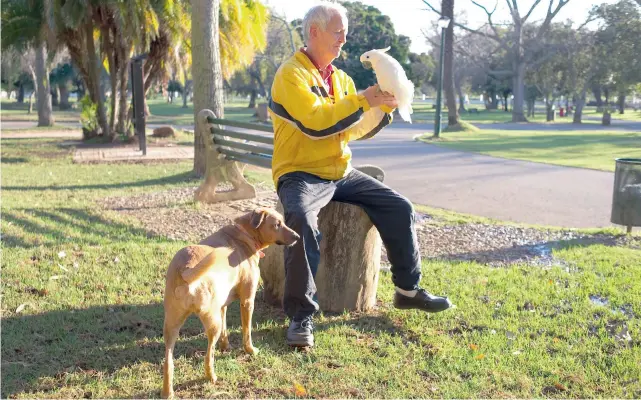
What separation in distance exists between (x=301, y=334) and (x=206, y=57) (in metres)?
7.43

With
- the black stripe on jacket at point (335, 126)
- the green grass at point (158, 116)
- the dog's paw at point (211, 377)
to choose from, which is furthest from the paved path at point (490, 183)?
the green grass at point (158, 116)

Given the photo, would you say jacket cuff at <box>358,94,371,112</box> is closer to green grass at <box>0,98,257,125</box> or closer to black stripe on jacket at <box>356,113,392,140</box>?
black stripe on jacket at <box>356,113,392,140</box>

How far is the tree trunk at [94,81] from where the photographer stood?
59.9 feet

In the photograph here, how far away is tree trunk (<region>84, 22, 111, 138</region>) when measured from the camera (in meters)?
18.3

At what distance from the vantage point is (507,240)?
7.17 m

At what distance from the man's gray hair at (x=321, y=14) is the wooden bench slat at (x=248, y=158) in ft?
13.0

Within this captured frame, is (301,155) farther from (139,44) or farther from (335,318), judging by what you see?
(139,44)

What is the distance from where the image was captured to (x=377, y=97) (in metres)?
3.94

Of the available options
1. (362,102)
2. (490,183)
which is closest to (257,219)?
(362,102)

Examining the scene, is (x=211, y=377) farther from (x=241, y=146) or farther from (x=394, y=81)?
(x=241, y=146)

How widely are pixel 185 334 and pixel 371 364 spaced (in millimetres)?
1211

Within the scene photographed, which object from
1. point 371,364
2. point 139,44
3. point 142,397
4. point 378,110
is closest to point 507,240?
point 378,110

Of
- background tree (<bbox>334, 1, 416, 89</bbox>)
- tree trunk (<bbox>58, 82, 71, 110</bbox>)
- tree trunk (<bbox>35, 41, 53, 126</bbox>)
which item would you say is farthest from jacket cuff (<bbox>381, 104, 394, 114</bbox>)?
tree trunk (<bbox>58, 82, 71, 110</bbox>)

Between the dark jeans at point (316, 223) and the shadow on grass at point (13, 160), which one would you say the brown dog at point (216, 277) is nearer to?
the dark jeans at point (316, 223)
